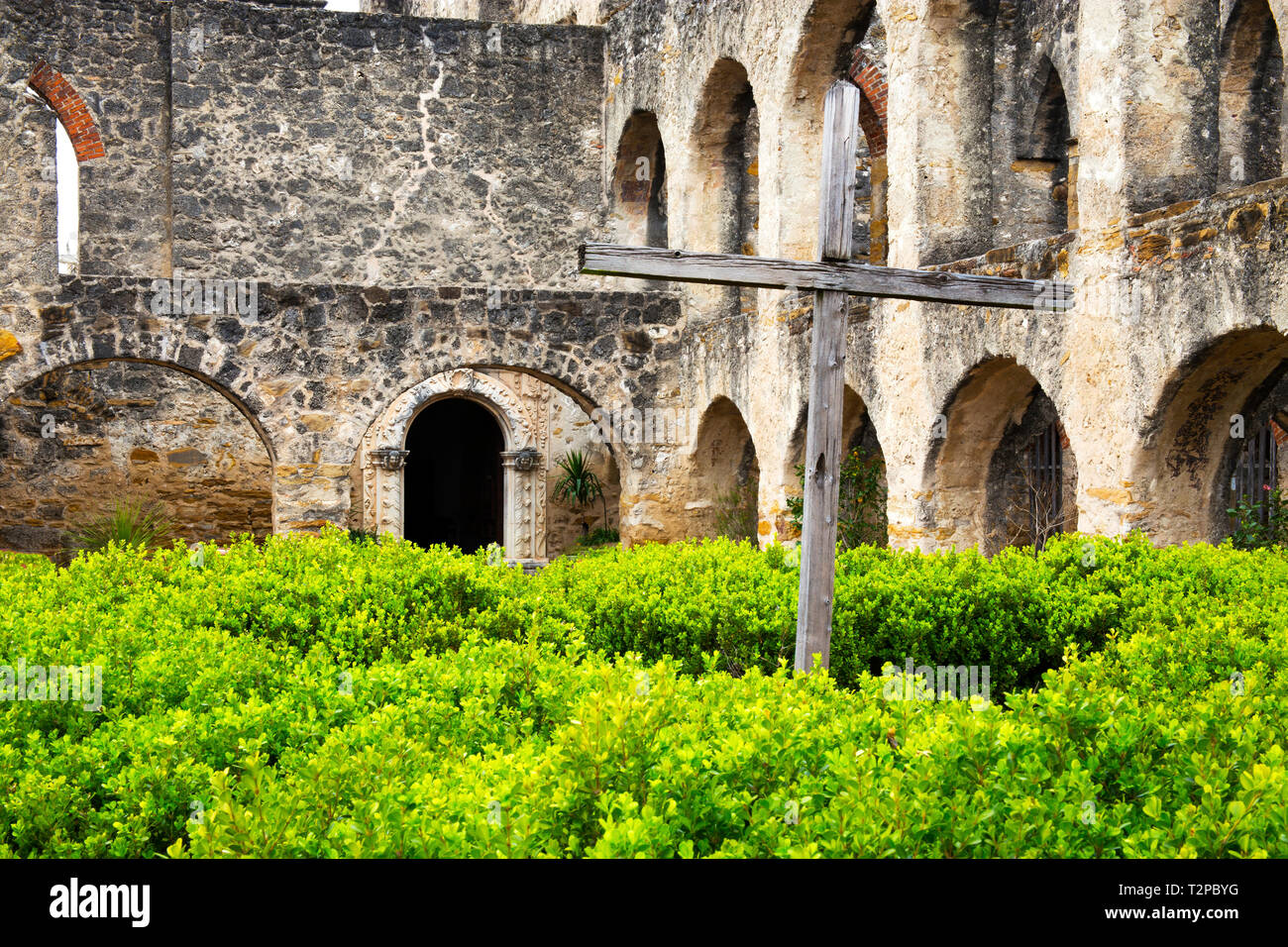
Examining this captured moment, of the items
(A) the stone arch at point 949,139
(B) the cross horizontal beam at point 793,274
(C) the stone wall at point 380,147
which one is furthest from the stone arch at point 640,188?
(B) the cross horizontal beam at point 793,274

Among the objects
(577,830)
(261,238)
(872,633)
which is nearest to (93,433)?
(261,238)

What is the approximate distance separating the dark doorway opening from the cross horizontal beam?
13213 mm

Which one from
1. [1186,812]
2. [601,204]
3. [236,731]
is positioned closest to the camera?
[1186,812]

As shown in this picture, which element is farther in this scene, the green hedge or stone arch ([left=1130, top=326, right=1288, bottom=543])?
stone arch ([left=1130, top=326, right=1288, bottom=543])

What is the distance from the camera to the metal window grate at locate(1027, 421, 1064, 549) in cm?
1046

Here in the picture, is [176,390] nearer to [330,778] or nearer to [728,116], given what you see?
[728,116]

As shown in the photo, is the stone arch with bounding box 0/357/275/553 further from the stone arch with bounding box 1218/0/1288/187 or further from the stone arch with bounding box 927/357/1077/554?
the stone arch with bounding box 1218/0/1288/187

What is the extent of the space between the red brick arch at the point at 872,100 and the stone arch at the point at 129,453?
7.35 meters

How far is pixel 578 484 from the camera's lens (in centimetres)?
1549

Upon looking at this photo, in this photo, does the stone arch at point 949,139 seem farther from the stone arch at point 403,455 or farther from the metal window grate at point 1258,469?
the stone arch at point 403,455

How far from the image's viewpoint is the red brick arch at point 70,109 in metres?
14.1

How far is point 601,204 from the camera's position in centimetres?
1502

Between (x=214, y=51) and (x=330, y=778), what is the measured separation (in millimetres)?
13379

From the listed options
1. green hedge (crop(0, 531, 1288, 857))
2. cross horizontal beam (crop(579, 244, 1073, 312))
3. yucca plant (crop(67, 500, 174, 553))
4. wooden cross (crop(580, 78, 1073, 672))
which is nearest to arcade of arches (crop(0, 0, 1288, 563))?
yucca plant (crop(67, 500, 174, 553))
